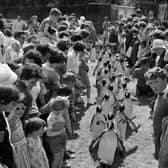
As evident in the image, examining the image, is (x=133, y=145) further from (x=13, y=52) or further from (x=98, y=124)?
(x=13, y=52)

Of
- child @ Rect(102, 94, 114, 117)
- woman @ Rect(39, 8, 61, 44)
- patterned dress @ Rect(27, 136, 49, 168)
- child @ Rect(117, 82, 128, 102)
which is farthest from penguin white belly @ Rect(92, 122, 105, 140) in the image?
woman @ Rect(39, 8, 61, 44)

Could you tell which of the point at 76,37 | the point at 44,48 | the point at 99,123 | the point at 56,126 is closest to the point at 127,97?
the point at 99,123

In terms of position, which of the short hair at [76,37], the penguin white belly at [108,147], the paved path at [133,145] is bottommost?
the paved path at [133,145]

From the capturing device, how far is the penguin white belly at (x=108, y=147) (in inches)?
174

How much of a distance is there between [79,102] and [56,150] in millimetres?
2974

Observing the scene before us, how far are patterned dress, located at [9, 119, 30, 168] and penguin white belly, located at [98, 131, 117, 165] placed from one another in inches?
59.6

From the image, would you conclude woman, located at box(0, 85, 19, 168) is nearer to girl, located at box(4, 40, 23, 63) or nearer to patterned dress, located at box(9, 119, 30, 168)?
patterned dress, located at box(9, 119, 30, 168)

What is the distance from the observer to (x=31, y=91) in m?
3.70

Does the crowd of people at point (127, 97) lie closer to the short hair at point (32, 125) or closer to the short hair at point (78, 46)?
the short hair at point (78, 46)

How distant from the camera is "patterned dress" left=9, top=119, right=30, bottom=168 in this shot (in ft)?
9.96

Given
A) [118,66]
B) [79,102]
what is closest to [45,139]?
[79,102]

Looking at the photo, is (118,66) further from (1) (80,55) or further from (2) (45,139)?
(2) (45,139)

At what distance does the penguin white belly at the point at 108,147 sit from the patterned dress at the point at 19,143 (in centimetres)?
151

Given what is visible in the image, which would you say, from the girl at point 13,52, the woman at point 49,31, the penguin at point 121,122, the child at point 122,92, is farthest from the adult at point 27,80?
the woman at point 49,31
